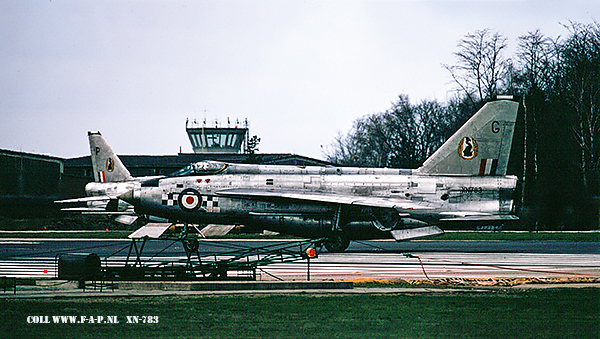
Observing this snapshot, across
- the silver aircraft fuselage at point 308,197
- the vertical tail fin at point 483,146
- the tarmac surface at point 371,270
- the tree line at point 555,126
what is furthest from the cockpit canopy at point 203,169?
the tree line at point 555,126

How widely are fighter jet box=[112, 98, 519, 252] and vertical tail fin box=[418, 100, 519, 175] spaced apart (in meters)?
0.04

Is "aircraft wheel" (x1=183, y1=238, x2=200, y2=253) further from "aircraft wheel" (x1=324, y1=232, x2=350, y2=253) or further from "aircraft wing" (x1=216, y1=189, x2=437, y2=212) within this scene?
"aircraft wheel" (x1=324, y1=232, x2=350, y2=253)

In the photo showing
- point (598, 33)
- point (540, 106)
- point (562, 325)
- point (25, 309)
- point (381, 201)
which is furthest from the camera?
point (540, 106)

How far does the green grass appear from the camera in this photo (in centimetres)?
1104

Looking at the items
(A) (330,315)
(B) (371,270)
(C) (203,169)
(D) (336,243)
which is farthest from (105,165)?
(A) (330,315)

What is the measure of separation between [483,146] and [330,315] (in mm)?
15511

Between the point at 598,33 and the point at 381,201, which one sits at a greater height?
the point at 598,33

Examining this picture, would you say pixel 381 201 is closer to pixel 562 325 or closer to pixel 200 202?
pixel 200 202

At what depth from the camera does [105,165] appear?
122ft

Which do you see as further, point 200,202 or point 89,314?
point 200,202

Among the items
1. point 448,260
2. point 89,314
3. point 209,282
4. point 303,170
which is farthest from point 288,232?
point 89,314

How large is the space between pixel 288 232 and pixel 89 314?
13.3m

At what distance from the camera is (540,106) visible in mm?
54844

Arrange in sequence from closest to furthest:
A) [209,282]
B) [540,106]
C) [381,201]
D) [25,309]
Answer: [25,309], [209,282], [381,201], [540,106]
